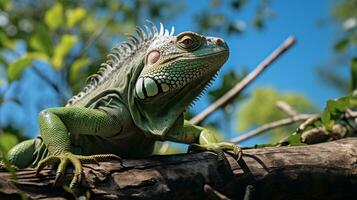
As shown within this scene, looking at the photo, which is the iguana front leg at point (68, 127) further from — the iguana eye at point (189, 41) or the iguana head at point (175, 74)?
the iguana eye at point (189, 41)

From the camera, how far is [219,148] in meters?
4.04

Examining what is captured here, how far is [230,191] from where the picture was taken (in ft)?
12.3

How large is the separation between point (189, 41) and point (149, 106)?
2.04ft

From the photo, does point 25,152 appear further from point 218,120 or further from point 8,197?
point 218,120

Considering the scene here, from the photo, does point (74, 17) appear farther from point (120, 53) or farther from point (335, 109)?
point (335, 109)

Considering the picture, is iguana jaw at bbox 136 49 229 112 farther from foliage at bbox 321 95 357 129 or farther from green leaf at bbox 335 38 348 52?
green leaf at bbox 335 38 348 52

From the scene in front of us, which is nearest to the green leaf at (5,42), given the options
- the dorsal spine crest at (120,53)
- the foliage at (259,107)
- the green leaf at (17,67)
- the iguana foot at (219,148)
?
the green leaf at (17,67)

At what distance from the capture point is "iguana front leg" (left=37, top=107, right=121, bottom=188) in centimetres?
362

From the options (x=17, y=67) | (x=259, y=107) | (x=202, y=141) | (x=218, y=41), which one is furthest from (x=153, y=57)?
(x=259, y=107)

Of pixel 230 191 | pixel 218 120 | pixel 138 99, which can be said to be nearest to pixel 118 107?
pixel 138 99

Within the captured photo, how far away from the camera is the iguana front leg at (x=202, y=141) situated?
4004mm

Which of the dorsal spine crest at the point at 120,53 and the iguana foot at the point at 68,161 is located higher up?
the dorsal spine crest at the point at 120,53

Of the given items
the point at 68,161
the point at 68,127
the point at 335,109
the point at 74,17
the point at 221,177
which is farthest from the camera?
the point at 74,17

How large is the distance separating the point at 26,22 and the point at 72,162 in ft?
29.3
